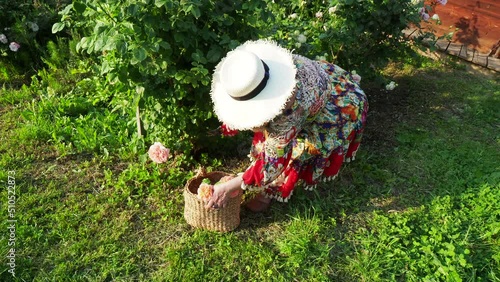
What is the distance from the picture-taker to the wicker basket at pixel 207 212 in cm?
264

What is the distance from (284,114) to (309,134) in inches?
19.1

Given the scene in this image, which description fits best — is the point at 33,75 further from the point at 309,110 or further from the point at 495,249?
the point at 495,249

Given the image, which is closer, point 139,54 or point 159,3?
point 159,3

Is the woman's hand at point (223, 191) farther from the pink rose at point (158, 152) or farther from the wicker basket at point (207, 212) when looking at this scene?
the pink rose at point (158, 152)

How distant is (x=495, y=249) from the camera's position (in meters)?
2.80

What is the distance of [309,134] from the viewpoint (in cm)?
273

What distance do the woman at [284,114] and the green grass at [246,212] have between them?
0.28 m

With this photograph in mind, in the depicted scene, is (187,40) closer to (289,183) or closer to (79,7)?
(79,7)

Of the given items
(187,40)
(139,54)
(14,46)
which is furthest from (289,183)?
(14,46)

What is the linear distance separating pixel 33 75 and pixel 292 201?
2.99 m

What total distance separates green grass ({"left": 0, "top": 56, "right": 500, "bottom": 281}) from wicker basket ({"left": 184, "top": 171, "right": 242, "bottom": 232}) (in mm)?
80

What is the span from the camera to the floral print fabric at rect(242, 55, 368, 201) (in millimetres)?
2363

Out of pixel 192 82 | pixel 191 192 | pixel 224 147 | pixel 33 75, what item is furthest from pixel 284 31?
pixel 33 75

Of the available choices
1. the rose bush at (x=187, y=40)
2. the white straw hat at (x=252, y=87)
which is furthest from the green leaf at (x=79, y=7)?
the white straw hat at (x=252, y=87)
